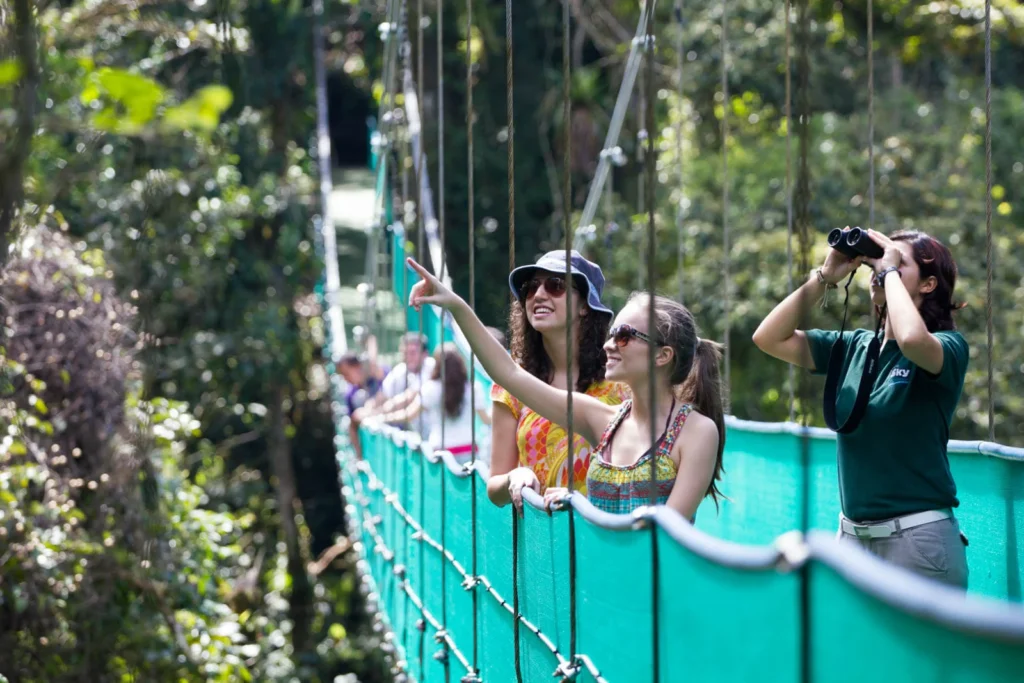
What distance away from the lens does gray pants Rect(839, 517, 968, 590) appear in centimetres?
163

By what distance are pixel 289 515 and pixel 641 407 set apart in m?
7.62

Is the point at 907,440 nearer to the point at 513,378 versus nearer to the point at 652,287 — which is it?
the point at 513,378

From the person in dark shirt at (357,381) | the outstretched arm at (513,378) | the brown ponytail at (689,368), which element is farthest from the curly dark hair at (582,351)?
the person in dark shirt at (357,381)

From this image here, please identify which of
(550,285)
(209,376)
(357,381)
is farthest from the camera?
(209,376)

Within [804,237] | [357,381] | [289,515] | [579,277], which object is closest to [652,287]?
[804,237]

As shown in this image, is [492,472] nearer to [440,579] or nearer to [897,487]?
[897,487]

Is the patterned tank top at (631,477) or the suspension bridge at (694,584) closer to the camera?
the suspension bridge at (694,584)

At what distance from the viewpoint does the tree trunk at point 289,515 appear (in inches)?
349

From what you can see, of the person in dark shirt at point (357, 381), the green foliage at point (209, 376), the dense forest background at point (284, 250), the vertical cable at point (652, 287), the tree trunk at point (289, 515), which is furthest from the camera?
the tree trunk at point (289, 515)

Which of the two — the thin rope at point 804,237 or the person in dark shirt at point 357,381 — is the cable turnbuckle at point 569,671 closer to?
the thin rope at point 804,237

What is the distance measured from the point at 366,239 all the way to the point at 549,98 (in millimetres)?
2100

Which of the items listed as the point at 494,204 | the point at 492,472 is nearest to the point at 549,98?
the point at 494,204

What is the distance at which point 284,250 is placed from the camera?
872 centimetres

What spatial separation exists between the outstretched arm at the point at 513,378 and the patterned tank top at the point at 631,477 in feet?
0.25
